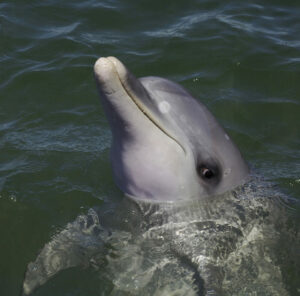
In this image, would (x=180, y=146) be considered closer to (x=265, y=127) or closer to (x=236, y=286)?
(x=236, y=286)

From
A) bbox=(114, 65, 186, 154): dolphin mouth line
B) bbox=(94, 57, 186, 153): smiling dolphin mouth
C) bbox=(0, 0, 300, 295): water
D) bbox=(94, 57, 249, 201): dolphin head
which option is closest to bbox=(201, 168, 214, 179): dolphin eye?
bbox=(94, 57, 249, 201): dolphin head

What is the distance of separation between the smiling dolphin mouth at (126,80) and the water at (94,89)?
1.30 m

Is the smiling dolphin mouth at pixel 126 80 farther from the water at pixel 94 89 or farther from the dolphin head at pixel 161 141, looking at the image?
the water at pixel 94 89

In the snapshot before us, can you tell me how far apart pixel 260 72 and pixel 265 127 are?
1808mm

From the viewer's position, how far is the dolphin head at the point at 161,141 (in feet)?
16.9

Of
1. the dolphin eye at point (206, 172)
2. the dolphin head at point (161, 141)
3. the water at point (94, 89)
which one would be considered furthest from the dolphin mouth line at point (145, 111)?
the water at point (94, 89)

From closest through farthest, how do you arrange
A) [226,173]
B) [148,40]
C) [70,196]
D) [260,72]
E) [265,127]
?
[226,173] < [70,196] < [265,127] < [260,72] < [148,40]

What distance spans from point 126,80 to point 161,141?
2.41 feet

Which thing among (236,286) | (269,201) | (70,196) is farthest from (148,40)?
(236,286)

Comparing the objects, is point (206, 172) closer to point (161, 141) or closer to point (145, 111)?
point (161, 141)

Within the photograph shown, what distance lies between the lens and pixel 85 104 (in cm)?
954

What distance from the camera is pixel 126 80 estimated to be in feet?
16.6

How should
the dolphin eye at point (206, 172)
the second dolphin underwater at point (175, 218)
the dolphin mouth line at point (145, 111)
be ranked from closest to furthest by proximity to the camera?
the dolphin mouth line at point (145, 111) < the second dolphin underwater at point (175, 218) < the dolphin eye at point (206, 172)

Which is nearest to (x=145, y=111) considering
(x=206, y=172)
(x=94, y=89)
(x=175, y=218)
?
(x=206, y=172)
